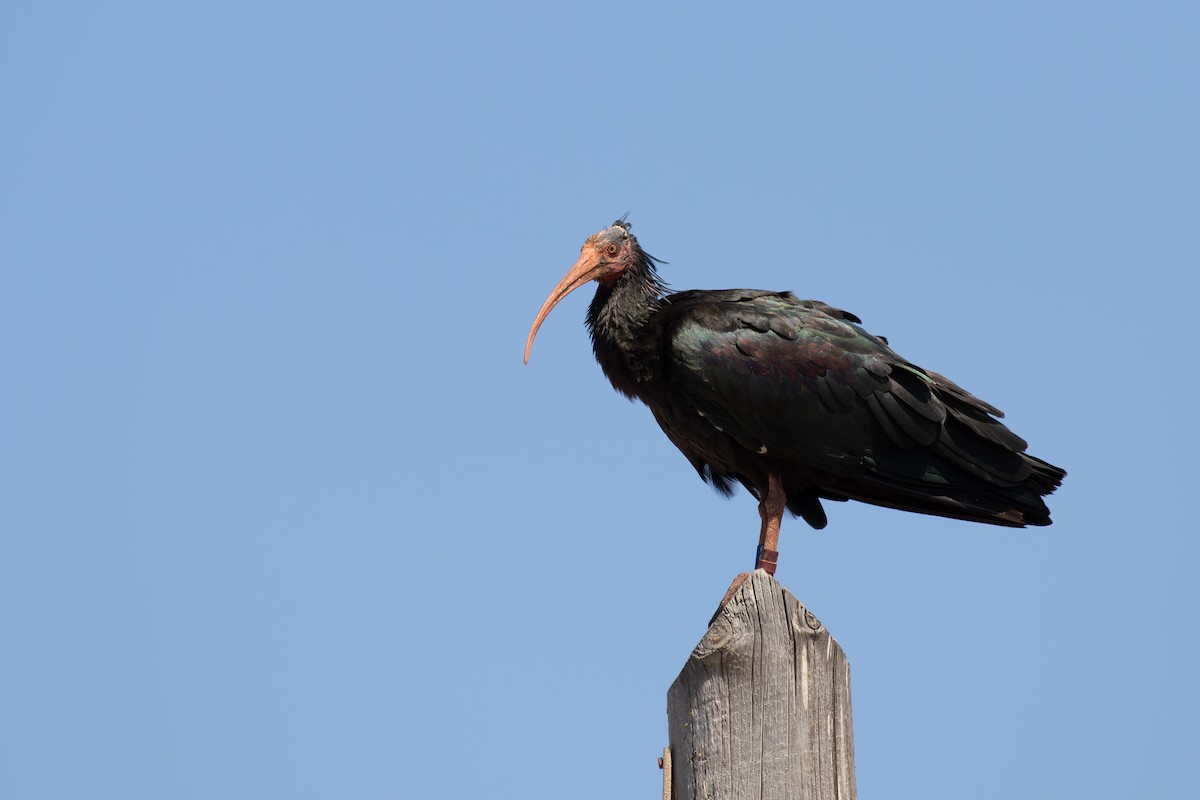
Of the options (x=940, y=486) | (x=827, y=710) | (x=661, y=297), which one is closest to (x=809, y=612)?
(x=827, y=710)

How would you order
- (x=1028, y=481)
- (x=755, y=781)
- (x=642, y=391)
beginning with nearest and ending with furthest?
(x=755, y=781) → (x=1028, y=481) → (x=642, y=391)

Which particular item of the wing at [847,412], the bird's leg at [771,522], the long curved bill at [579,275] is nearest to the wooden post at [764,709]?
the bird's leg at [771,522]

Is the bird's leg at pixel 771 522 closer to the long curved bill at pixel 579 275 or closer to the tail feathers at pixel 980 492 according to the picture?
the tail feathers at pixel 980 492

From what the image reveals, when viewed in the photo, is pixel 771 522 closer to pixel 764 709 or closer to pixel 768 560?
pixel 768 560

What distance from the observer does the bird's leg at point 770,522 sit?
24.3 ft

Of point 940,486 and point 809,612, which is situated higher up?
point 940,486

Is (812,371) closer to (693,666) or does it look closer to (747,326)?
(747,326)

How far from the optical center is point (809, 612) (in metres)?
4.06

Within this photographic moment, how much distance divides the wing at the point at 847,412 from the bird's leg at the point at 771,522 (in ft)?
0.60

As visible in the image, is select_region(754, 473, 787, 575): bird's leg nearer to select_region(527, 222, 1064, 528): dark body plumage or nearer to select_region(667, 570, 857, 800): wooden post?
select_region(527, 222, 1064, 528): dark body plumage

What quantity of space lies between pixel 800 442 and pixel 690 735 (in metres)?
3.71

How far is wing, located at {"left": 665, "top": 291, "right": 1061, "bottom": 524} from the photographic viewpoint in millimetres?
7375

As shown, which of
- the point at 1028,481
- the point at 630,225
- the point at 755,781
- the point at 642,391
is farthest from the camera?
the point at 630,225

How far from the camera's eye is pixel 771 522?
24.6 ft
